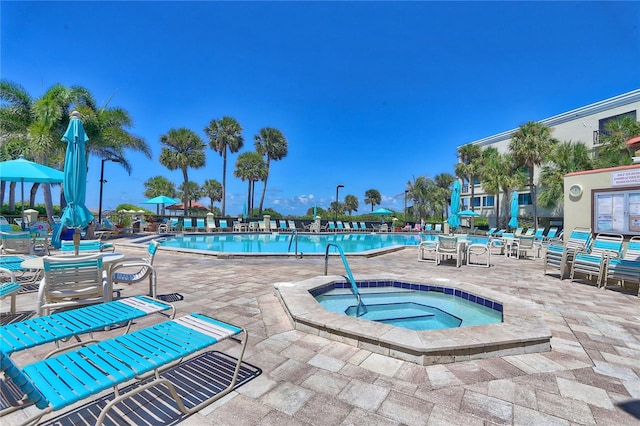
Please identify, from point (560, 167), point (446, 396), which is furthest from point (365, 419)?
point (560, 167)

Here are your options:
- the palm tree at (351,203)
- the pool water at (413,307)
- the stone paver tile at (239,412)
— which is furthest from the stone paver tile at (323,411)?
the palm tree at (351,203)

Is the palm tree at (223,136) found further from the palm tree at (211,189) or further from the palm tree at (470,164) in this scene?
the palm tree at (211,189)

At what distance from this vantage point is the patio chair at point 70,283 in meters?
2.77

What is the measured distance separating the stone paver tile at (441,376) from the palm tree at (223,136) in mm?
27279

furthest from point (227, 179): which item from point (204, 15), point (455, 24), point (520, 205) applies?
point (520, 205)

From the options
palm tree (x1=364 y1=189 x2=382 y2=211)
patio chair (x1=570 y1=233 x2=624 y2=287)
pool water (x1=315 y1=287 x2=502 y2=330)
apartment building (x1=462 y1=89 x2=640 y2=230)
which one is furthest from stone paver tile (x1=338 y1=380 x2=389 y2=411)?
palm tree (x1=364 y1=189 x2=382 y2=211)

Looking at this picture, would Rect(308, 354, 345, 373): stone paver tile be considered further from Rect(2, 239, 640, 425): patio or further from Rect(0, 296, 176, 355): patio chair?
Rect(0, 296, 176, 355): patio chair

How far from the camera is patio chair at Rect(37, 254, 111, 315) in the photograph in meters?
2.77

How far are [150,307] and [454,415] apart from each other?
2.44 m

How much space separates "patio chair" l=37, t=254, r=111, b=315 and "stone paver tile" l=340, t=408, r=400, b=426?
2.66 meters

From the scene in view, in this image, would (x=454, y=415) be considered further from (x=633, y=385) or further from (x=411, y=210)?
(x=411, y=210)

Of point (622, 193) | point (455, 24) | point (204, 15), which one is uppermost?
point (455, 24)

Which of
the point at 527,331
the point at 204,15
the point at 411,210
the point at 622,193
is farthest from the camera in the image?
the point at 411,210

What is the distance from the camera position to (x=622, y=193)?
6348 millimetres
